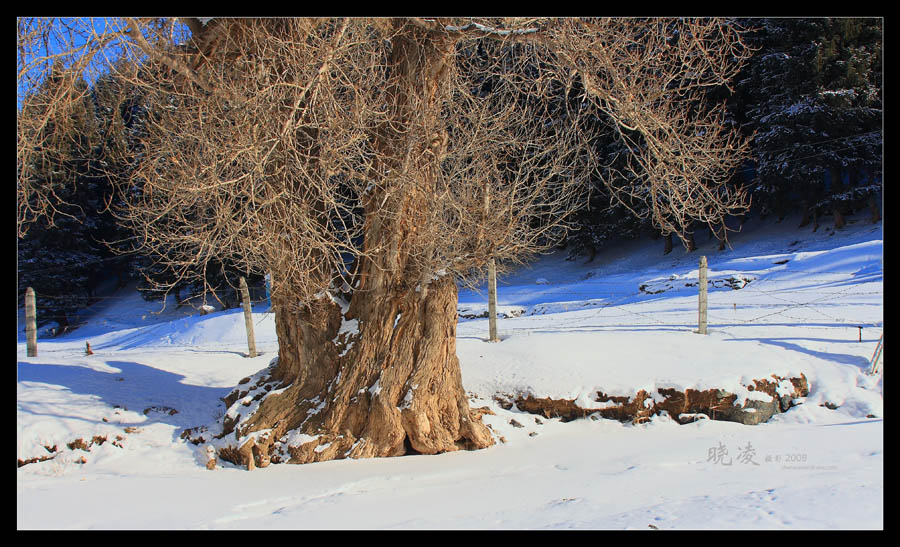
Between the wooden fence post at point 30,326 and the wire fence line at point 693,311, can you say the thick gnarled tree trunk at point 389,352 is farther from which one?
the wooden fence post at point 30,326

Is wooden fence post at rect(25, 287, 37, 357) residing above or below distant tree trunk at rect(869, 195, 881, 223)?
below

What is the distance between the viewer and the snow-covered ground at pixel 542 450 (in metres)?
3.85

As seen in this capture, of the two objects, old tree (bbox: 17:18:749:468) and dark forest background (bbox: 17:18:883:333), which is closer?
old tree (bbox: 17:18:749:468)

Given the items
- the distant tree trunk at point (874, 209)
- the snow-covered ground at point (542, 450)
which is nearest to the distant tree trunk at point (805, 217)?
the distant tree trunk at point (874, 209)

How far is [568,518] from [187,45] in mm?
6178

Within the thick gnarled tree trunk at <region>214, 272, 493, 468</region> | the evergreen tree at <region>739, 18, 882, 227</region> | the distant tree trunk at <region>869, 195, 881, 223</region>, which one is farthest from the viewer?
the distant tree trunk at <region>869, 195, 881, 223</region>

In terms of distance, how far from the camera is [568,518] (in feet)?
11.7

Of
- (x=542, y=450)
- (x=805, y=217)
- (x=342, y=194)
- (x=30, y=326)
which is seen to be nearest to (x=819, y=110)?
(x=805, y=217)

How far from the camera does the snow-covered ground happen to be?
385 centimetres

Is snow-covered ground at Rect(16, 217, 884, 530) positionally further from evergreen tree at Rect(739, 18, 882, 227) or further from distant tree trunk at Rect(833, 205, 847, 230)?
distant tree trunk at Rect(833, 205, 847, 230)

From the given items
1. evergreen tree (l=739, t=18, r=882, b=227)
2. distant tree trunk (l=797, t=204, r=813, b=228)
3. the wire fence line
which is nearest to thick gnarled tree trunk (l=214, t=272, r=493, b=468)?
the wire fence line

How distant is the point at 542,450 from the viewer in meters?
6.30

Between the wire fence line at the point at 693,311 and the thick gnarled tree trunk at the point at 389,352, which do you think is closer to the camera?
the thick gnarled tree trunk at the point at 389,352

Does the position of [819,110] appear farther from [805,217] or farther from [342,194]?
[342,194]
